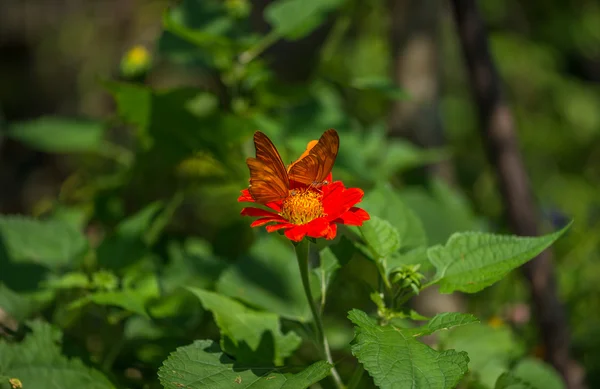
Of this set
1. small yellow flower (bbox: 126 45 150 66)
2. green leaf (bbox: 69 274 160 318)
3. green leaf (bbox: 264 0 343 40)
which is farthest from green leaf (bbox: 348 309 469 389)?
small yellow flower (bbox: 126 45 150 66)

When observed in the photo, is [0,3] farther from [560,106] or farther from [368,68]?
[560,106]

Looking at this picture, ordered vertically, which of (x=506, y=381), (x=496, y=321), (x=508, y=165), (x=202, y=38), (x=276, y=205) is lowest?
(x=496, y=321)

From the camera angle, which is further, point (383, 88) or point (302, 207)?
point (383, 88)

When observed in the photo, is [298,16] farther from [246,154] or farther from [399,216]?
[399,216]

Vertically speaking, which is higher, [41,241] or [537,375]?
[41,241]

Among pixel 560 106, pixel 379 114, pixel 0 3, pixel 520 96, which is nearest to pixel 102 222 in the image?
pixel 379 114

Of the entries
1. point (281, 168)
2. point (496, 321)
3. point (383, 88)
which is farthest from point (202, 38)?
point (496, 321)
